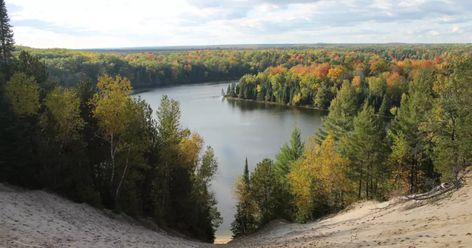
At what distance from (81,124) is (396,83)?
300ft

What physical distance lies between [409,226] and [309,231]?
23.5ft

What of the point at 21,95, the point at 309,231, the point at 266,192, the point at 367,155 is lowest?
the point at 266,192

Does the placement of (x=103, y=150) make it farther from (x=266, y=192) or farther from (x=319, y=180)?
(x=319, y=180)

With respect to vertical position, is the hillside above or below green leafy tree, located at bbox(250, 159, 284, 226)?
above

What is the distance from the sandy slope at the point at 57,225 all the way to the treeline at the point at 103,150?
6.56ft

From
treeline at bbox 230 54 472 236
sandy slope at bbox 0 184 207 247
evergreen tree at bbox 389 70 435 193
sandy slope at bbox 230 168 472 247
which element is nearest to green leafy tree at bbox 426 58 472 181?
treeline at bbox 230 54 472 236

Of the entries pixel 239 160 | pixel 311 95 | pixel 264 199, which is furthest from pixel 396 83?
pixel 264 199

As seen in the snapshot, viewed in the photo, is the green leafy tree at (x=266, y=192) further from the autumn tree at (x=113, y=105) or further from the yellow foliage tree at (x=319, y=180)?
the autumn tree at (x=113, y=105)

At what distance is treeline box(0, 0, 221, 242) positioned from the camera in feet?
83.1

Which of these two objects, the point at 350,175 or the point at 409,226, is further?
Result: the point at 350,175

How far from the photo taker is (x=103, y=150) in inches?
1189

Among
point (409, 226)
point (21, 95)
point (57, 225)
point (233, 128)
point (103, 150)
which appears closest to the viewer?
point (409, 226)

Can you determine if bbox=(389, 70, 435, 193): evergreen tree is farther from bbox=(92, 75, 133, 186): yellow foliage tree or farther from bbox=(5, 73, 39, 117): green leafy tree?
bbox=(5, 73, 39, 117): green leafy tree

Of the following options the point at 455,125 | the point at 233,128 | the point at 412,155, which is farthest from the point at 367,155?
the point at 233,128
